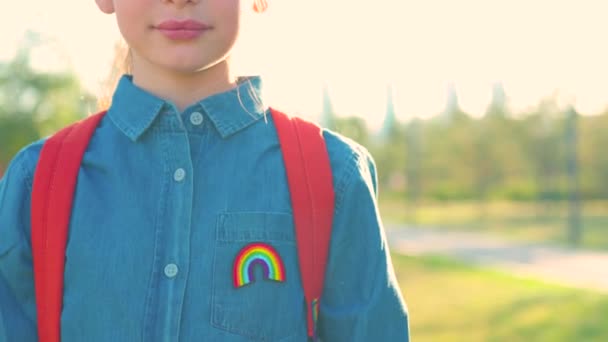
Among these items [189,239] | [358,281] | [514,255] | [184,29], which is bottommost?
[514,255]

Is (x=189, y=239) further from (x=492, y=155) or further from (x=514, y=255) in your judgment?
(x=492, y=155)

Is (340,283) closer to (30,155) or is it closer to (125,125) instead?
(125,125)

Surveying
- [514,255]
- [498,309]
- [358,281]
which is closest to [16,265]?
[358,281]

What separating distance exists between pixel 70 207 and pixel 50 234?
2.5 inches

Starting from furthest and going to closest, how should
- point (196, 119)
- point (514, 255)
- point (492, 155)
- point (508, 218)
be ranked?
point (508, 218), point (492, 155), point (514, 255), point (196, 119)

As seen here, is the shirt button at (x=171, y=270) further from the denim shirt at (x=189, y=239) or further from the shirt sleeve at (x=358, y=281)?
the shirt sleeve at (x=358, y=281)

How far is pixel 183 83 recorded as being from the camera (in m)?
1.79

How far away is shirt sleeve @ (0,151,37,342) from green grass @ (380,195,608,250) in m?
16.2

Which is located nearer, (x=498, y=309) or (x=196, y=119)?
(x=196, y=119)

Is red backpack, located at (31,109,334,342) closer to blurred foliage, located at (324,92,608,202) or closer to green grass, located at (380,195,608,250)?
green grass, located at (380,195,608,250)

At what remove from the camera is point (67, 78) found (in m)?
14.8

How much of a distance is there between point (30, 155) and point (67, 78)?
13.6m

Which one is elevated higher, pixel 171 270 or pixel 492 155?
pixel 171 270

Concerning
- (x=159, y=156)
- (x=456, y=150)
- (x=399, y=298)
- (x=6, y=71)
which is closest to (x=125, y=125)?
(x=159, y=156)
